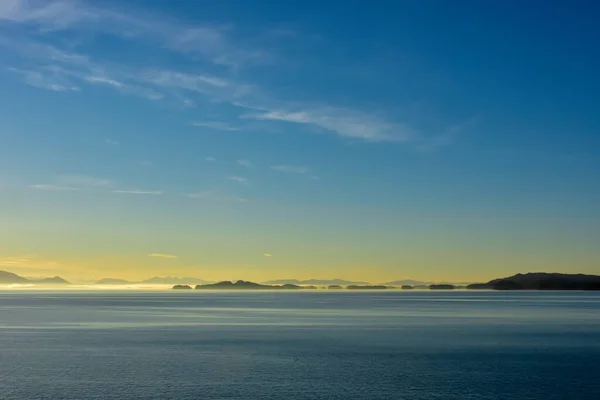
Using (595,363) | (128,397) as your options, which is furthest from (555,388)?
(128,397)

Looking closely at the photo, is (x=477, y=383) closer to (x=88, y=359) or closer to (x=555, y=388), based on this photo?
(x=555, y=388)

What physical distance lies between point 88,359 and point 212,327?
38.7 meters

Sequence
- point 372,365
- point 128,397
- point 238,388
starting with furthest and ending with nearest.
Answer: point 372,365
point 238,388
point 128,397

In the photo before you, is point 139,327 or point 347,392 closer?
point 347,392

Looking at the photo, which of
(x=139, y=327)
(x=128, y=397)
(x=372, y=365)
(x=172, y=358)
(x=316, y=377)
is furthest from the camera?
(x=139, y=327)

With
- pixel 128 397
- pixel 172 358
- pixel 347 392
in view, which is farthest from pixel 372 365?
pixel 128 397

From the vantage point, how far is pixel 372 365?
1932 inches

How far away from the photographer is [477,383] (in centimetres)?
4125

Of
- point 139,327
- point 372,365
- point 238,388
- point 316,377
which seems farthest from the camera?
point 139,327

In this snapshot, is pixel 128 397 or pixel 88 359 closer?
pixel 128 397

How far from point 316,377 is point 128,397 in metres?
12.5

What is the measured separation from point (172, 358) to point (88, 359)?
21.2ft

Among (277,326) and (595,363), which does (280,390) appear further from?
(277,326)

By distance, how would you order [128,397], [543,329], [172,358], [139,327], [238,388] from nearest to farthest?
[128,397]
[238,388]
[172,358]
[543,329]
[139,327]
